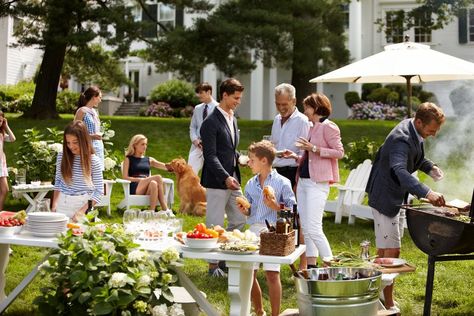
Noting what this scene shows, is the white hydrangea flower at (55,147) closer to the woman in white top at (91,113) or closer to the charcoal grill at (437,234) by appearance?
the woman in white top at (91,113)

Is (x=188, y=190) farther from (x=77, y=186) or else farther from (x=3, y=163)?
(x=77, y=186)

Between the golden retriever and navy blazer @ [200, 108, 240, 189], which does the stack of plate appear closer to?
navy blazer @ [200, 108, 240, 189]

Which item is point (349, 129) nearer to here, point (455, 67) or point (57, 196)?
point (455, 67)

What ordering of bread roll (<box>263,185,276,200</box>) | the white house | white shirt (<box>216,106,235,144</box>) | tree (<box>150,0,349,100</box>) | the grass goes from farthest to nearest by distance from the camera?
1. the white house
2. tree (<box>150,0,349,100</box>)
3. white shirt (<box>216,106,235,144</box>)
4. the grass
5. bread roll (<box>263,185,276,200</box>)

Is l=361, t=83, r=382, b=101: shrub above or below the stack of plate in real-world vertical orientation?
above

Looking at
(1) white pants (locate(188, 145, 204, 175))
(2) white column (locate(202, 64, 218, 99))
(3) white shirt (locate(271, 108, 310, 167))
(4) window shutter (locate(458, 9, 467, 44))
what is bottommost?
(1) white pants (locate(188, 145, 204, 175))

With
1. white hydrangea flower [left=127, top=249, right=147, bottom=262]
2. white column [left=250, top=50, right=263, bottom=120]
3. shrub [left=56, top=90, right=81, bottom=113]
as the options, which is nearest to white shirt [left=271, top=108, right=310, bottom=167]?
white hydrangea flower [left=127, top=249, right=147, bottom=262]

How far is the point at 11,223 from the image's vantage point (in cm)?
556

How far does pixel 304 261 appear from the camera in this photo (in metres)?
7.16

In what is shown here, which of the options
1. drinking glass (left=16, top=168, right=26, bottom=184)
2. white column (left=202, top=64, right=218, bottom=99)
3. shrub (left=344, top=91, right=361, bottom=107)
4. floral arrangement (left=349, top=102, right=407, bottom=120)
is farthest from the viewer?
white column (left=202, top=64, right=218, bottom=99)

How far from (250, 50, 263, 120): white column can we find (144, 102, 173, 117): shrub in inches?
190

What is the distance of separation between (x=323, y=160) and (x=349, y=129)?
46.7 feet

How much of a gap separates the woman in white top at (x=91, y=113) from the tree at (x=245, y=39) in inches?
334

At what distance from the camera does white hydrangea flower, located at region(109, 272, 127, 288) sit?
4691 mm
